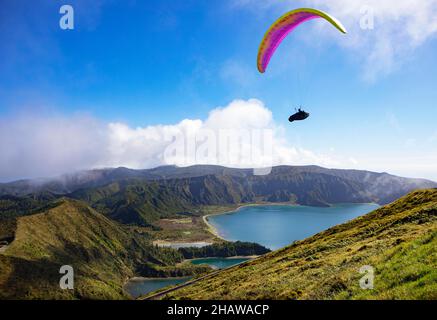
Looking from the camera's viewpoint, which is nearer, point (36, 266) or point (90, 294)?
point (36, 266)

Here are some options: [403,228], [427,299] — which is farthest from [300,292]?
[403,228]

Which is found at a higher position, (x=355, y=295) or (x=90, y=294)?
(x=355, y=295)
